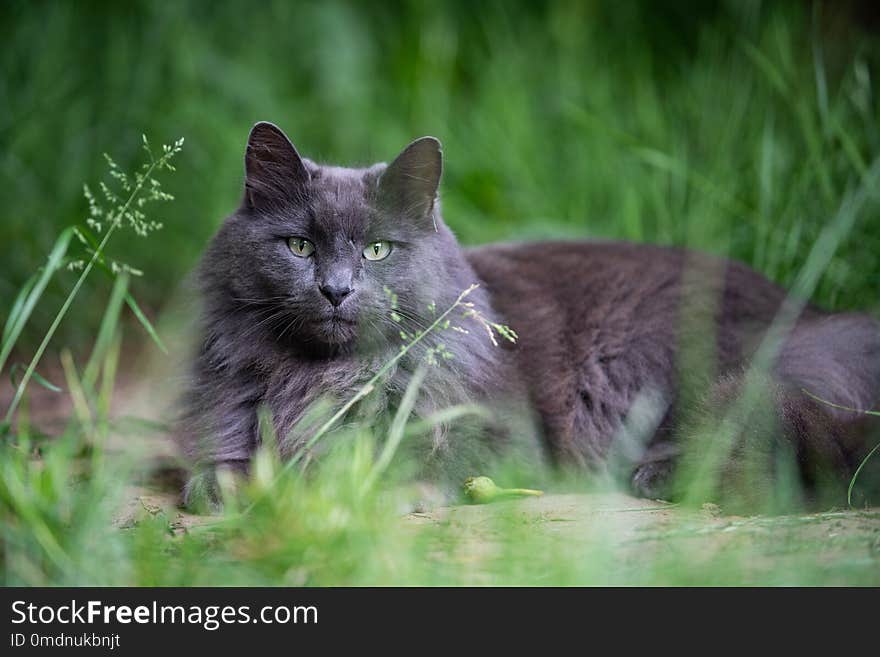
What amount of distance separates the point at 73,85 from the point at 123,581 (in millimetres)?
3961

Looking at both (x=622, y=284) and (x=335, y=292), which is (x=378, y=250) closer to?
(x=335, y=292)

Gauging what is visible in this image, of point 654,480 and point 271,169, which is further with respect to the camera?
point 654,480

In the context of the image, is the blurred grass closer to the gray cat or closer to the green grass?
the green grass

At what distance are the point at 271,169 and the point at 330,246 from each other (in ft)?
1.10

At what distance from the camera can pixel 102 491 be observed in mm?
2037

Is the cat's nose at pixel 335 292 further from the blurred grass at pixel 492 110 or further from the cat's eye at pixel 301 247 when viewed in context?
the blurred grass at pixel 492 110

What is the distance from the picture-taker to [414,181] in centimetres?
268

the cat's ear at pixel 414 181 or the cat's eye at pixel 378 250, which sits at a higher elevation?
the cat's ear at pixel 414 181

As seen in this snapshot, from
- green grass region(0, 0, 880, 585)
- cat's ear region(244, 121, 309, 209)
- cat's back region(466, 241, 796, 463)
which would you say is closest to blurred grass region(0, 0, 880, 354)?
green grass region(0, 0, 880, 585)

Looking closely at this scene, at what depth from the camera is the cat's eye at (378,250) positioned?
8.46ft

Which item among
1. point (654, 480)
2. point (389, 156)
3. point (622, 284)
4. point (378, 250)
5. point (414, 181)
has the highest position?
point (389, 156)

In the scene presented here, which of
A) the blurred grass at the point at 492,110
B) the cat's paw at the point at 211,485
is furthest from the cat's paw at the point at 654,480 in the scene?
the blurred grass at the point at 492,110

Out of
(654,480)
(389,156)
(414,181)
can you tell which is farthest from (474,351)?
(389,156)

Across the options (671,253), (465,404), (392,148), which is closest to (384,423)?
(465,404)
